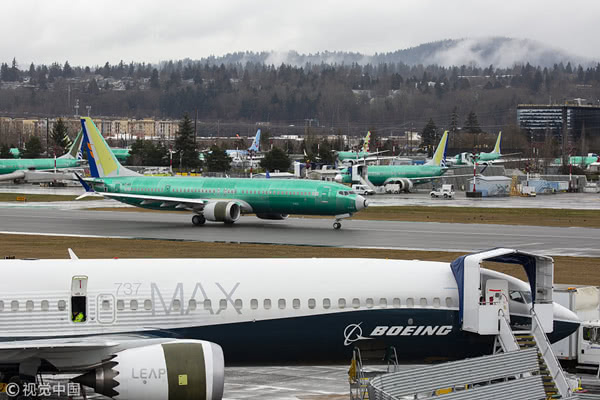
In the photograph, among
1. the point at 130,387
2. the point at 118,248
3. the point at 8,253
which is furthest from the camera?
the point at 118,248

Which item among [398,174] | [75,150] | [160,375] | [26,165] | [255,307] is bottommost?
[160,375]

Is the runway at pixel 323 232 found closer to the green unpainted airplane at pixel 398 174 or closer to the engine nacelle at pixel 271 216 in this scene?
the engine nacelle at pixel 271 216

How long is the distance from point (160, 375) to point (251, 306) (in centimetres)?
389

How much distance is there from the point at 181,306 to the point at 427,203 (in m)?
84.6

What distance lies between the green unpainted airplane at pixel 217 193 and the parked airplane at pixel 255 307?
4545cm

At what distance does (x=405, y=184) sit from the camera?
131 meters

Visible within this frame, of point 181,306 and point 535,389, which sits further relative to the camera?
point 181,306

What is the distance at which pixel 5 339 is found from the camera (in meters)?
21.0

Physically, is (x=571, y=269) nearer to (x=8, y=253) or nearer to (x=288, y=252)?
(x=288, y=252)

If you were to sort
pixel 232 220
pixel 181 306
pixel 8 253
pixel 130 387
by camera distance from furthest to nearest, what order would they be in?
pixel 232 220 < pixel 8 253 < pixel 181 306 < pixel 130 387

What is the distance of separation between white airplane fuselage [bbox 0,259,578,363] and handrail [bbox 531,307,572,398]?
75 cm

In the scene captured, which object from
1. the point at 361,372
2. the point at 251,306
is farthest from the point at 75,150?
the point at 361,372

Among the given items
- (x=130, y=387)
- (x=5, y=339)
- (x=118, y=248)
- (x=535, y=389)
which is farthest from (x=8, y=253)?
(x=535, y=389)

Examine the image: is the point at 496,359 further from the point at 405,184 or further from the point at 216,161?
the point at 216,161
